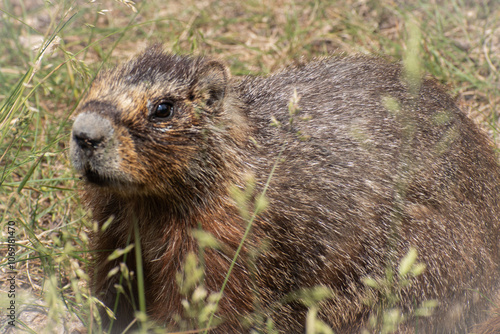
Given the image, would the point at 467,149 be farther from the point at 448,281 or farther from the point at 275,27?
the point at 275,27

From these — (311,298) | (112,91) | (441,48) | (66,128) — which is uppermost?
(112,91)

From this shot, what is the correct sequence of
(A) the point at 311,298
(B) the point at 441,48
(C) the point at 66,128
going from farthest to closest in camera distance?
(B) the point at 441,48, (C) the point at 66,128, (A) the point at 311,298

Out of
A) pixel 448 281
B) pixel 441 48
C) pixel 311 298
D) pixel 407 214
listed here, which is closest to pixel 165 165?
pixel 311 298

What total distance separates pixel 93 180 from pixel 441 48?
493cm

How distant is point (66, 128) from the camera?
→ 19.7 feet

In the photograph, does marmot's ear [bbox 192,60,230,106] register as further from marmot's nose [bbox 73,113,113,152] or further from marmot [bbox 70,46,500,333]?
marmot's nose [bbox 73,113,113,152]

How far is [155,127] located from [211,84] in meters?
0.60

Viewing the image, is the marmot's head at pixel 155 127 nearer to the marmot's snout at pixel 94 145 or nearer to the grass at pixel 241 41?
the marmot's snout at pixel 94 145

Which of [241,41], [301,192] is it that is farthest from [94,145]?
[241,41]

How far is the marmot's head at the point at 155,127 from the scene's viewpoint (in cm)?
336

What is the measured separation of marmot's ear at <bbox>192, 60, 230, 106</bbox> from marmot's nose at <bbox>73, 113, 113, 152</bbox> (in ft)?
2.52

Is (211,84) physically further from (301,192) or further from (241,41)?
(241,41)

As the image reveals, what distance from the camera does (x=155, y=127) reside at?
11.7 ft

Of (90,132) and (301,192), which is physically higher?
(90,132)
